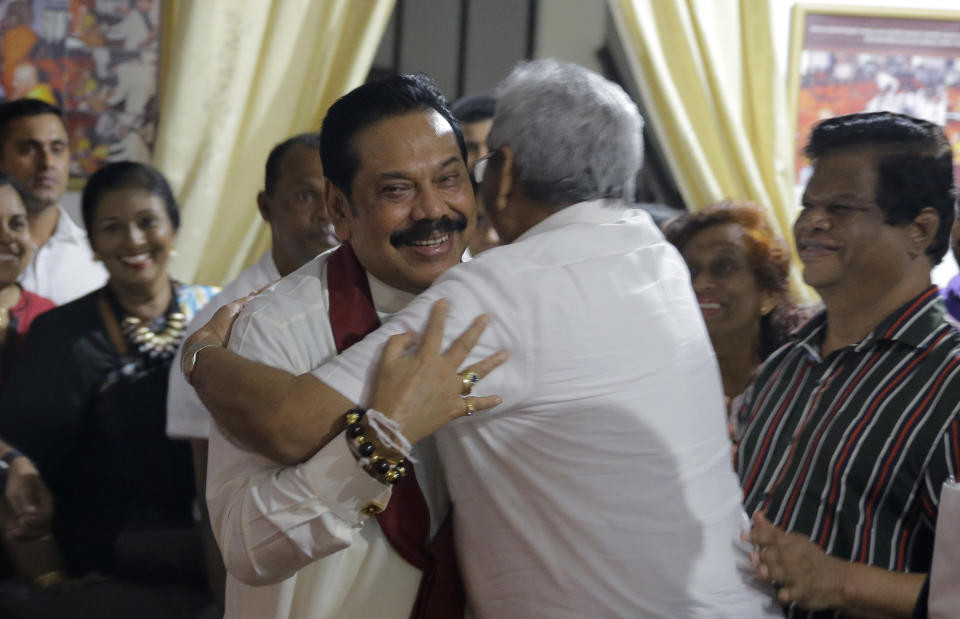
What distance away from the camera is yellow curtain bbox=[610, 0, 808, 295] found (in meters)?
4.14

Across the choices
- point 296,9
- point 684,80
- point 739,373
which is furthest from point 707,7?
point 739,373

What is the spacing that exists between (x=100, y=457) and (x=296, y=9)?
186 cm

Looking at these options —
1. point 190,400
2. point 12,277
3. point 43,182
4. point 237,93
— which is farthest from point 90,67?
point 190,400

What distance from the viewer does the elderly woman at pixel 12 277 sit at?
3004 millimetres

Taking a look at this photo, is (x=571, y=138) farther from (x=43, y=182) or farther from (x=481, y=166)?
(x=43, y=182)

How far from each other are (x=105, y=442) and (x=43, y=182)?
1046mm

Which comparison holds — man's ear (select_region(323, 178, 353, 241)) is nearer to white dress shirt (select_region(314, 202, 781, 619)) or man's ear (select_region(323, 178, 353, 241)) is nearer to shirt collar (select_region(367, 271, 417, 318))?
shirt collar (select_region(367, 271, 417, 318))

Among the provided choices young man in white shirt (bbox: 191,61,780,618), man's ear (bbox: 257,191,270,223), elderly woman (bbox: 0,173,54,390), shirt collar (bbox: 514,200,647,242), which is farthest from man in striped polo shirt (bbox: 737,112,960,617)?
elderly woman (bbox: 0,173,54,390)

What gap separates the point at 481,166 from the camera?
1.74 m

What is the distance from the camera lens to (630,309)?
1518mm

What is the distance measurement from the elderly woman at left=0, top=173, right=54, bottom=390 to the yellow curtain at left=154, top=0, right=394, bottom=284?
30.6 inches

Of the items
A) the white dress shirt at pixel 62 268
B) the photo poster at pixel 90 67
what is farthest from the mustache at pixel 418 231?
the photo poster at pixel 90 67

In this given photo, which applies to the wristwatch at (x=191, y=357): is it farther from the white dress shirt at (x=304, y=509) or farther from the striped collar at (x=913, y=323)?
the striped collar at (x=913, y=323)

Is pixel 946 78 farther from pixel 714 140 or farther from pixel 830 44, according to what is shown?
pixel 714 140
